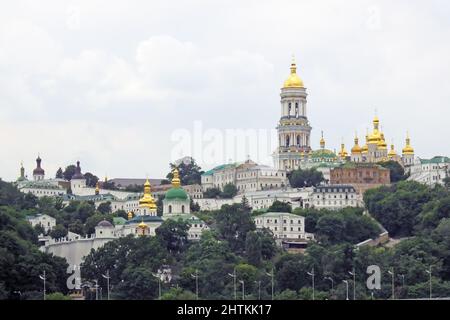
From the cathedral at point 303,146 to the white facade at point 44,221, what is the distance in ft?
87.9

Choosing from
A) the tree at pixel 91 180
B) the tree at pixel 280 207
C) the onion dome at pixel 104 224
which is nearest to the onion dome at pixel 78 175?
the tree at pixel 91 180

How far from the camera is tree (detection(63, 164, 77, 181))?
159500 millimetres

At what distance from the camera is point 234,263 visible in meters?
98.4

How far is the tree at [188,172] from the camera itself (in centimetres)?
14838

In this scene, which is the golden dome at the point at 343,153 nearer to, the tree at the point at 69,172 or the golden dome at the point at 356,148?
the golden dome at the point at 356,148

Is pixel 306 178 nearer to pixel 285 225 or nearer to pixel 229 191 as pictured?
pixel 229 191

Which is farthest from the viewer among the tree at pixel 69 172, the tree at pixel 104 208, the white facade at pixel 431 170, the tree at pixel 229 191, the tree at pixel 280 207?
the tree at pixel 69 172

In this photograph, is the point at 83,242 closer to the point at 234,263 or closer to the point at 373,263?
the point at 234,263

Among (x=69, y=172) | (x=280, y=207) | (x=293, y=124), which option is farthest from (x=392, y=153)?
(x=69, y=172)

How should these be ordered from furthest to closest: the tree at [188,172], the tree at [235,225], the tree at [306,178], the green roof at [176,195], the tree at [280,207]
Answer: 1. the tree at [188,172]
2. the tree at [306,178]
3. the tree at [280,207]
4. the green roof at [176,195]
5. the tree at [235,225]

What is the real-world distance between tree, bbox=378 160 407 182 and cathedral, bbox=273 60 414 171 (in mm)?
2517
